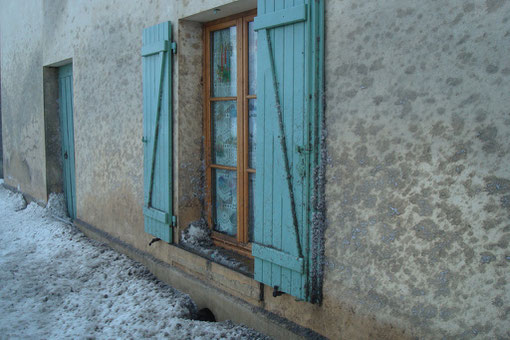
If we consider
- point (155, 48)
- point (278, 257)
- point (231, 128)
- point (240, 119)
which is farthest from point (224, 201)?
point (155, 48)

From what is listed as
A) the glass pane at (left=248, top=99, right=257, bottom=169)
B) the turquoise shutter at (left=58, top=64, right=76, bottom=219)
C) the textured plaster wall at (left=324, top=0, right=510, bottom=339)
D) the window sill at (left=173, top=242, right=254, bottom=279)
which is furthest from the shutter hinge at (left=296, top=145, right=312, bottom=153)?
the turquoise shutter at (left=58, top=64, right=76, bottom=219)

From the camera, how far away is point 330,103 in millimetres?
2514

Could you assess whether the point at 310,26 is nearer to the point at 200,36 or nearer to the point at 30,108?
the point at 200,36

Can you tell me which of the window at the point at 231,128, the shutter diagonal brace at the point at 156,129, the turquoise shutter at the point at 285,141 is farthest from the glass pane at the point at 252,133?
the shutter diagonal brace at the point at 156,129

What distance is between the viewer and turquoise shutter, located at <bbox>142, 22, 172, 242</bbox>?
3.81 meters

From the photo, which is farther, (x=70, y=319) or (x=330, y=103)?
(x=70, y=319)

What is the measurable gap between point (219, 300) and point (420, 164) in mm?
1911

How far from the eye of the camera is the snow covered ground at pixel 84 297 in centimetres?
Result: 324

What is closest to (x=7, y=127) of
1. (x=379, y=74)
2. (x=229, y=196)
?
(x=229, y=196)

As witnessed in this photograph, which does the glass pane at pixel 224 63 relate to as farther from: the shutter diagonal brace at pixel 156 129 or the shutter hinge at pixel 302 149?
the shutter hinge at pixel 302 149

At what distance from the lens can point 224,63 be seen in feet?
12.0

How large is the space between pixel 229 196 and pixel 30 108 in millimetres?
4982

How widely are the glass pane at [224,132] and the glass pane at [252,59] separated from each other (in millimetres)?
246

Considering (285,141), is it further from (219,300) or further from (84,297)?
(84,297)
